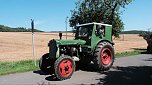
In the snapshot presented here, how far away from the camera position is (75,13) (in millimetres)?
26344

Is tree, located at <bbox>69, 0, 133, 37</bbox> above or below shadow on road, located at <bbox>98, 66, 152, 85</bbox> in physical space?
above

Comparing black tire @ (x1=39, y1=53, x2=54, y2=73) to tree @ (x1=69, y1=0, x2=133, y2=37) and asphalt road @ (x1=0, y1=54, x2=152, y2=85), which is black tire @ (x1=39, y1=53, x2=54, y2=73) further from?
tree @ (x1=69, y1=0, x2=133, y2=37)

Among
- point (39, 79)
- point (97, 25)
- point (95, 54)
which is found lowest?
point (39, 79)

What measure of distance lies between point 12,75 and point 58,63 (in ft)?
8.21

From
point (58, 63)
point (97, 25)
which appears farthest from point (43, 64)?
point (97, 25)

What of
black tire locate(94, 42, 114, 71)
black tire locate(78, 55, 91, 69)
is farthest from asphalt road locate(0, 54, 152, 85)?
black tire locate(78, 55, 91, 69)

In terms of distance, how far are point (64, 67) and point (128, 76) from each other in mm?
2688

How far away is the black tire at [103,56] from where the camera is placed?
1463cm

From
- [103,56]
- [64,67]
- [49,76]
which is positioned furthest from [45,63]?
[103,56]

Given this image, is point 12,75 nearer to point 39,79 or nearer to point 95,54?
point 39,79

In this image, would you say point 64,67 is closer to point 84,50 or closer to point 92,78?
point 92,78

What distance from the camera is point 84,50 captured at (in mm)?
14773

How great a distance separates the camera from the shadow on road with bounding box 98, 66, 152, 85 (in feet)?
38.7

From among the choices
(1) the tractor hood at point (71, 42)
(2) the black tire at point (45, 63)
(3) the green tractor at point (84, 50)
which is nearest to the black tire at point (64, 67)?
(3) the green tractor at point (84, 50)
